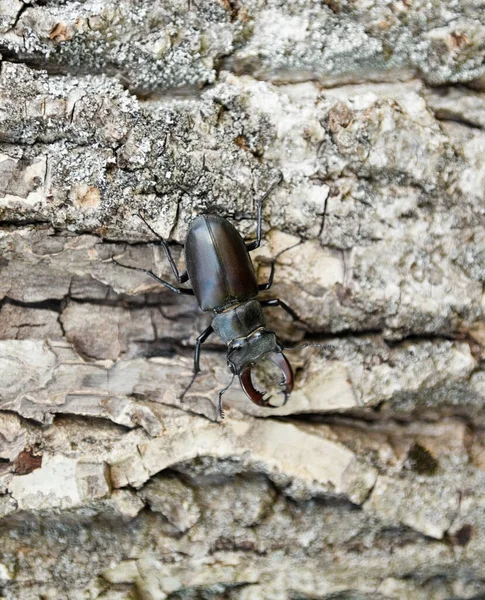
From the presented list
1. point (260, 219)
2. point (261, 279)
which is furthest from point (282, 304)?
point (260, 219)

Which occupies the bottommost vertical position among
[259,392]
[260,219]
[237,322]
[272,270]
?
[259,392]

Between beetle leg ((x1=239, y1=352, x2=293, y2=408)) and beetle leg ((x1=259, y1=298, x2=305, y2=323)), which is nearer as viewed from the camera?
beetle leg ((x1=239, y1=352, x2=293, y2=408))

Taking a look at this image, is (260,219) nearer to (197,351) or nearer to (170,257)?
(170,257)

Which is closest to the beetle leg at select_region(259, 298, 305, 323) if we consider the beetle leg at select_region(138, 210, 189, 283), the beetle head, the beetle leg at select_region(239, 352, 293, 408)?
the beetle head

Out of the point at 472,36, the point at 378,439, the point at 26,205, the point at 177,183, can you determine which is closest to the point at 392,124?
the point at 472,36

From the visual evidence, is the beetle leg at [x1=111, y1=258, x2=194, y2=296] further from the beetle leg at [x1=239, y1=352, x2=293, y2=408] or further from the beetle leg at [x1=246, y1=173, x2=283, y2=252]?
the beetle leg at [x1=239, y1=352, x2=293, y2=408]

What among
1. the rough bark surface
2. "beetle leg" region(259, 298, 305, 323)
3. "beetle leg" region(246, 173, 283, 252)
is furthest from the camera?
"beetle leg" region(259, 298, 305, 323)

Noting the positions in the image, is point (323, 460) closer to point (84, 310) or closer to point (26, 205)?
point (84, 310)
